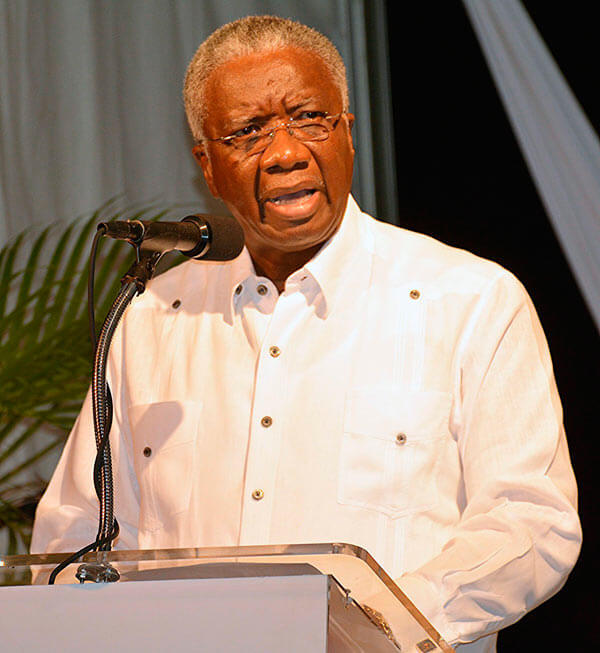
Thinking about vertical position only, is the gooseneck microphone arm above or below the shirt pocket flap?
above

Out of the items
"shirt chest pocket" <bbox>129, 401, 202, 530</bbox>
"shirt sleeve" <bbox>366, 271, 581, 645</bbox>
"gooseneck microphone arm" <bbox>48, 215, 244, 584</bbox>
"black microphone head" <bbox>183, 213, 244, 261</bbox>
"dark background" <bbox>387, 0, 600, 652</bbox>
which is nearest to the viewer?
"gooseneck microphone arm" <bbox>48, 215, 244, 584</bbox>

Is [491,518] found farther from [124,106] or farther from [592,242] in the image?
[124,106]

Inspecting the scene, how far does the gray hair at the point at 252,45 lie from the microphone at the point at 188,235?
2.13ft

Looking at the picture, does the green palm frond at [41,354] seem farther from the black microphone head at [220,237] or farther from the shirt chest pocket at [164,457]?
the black microphone head at [220,237]

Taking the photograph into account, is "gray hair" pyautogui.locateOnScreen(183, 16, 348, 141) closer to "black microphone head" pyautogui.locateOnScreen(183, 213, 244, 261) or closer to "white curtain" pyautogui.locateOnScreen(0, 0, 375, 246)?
"black microphone head" pyautogui.locateOnScreen(183, 213, 244, 261)

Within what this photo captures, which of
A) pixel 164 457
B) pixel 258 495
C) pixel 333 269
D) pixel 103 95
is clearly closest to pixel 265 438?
pixel 258 495

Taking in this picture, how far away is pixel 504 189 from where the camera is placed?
268cm

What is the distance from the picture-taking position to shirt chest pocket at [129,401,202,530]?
188 cm

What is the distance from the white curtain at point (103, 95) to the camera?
3059 mm

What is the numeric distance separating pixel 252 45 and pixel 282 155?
0.76ft

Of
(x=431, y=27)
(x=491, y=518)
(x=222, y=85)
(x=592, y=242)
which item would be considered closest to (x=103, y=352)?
(x=491, y=518)

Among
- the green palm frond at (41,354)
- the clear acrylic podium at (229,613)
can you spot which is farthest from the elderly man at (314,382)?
the clear acrylic podium at (229,613)

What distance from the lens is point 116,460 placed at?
2035mm

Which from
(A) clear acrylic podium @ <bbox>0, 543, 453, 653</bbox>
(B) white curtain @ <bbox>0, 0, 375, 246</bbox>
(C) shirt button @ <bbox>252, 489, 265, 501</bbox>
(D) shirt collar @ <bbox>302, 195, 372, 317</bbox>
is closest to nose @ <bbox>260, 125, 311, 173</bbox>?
(D) shirt collar @ <bbox>302, 195, 372, 317</bbox>
